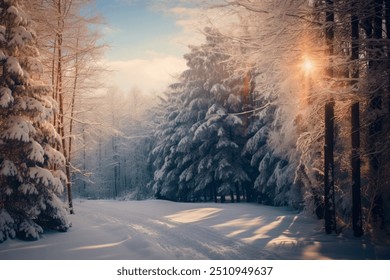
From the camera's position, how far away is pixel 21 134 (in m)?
8.70

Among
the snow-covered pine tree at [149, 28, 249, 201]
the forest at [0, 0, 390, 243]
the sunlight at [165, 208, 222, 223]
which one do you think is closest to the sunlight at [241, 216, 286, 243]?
the forest at [0, 0, 390, 243]

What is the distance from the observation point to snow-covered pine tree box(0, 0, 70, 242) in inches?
346

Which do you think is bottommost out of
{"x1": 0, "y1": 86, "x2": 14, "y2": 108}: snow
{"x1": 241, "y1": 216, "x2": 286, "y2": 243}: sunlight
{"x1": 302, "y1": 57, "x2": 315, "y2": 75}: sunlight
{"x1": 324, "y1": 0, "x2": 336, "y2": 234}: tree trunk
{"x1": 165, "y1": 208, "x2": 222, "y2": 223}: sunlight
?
{"x1": 165, "y1": 208, "x2": 222, "y2": 223}: sunlight

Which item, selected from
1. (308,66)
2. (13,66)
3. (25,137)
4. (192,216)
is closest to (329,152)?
(308,66)

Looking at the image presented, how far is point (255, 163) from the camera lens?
21.4m

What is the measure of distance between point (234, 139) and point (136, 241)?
14.5 meters

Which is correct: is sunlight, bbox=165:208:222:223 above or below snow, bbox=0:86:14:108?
below

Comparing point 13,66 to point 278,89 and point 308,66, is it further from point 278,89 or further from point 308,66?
point 308,66

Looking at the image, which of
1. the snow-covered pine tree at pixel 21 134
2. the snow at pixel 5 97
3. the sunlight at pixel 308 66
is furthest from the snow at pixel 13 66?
the sunlight at pixel 308 66

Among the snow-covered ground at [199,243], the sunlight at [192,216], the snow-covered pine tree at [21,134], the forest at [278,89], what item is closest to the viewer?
the snow-covered ground at [199,243]

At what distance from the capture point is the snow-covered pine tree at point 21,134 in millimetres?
8789

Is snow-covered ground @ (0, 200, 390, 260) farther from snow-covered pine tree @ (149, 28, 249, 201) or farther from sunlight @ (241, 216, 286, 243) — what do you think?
snow-covered pine tree @ (149, 28, 249, 201)

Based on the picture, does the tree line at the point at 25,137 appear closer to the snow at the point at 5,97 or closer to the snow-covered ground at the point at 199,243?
the snow at the point at 5,97
